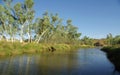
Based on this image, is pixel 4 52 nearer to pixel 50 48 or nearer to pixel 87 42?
pixel 50 48

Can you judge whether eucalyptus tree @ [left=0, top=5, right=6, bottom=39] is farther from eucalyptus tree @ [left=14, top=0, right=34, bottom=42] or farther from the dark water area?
the dark water area

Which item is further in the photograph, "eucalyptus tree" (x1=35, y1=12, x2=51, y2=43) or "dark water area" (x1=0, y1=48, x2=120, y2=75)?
"eucalyptus tree" (x1=35, y1=12, x2=51, y2=43)

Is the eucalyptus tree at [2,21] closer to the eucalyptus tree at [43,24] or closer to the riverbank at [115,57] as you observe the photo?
the eucalyptus tree at [43,24]

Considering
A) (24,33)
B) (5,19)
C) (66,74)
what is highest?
(5,19)

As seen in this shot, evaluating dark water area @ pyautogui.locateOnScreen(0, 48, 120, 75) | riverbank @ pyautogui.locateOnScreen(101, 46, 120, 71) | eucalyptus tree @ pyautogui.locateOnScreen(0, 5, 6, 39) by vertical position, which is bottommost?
dark water area @ pyautogui.locateOnScreen(0, 48, 120, 75)

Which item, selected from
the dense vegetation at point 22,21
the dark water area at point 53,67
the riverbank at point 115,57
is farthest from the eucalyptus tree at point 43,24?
the dark water area at point 53,67

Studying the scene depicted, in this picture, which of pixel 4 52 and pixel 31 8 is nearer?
pixel 4 52

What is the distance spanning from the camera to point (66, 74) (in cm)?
1723

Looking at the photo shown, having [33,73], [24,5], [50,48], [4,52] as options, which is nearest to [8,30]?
[24,5]

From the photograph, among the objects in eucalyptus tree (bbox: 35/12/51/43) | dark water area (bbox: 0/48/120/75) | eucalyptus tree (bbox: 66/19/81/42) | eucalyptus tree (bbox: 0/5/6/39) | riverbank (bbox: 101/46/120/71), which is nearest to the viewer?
dark water area (bbox: 0/48/120/75)

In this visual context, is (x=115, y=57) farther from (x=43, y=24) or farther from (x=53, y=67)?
(x=43, y=24)

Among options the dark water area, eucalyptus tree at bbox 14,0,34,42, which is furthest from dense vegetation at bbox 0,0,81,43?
the dark water area

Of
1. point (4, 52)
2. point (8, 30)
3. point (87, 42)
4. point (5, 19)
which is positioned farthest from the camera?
point (87, 42)

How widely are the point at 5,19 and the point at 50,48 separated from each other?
655 inches
